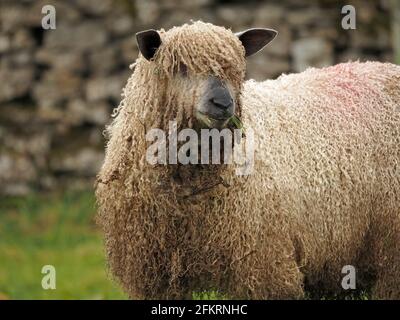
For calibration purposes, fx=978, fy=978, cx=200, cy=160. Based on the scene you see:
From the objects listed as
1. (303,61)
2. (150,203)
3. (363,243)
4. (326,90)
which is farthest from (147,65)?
(303,61)

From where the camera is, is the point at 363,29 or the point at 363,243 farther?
the point at 363,29

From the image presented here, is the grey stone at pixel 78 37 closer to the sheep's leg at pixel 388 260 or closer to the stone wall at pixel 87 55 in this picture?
the stone wall at pixel 87 55

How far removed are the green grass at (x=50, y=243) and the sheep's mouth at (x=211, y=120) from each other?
408 cm

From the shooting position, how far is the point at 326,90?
224 inches

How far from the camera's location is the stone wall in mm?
9914

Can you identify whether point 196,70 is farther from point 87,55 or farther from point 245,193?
point 87,55

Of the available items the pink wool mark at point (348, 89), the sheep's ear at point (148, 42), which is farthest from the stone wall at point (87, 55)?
the sheep's ear at point (148, 42)

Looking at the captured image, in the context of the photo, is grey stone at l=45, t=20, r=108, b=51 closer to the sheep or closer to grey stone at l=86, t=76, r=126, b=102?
grey stone at l=86, t=76, r=126, b=102

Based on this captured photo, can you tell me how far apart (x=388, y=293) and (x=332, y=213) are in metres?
0.64

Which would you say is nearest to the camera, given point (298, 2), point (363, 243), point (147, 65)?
point (147, 65)

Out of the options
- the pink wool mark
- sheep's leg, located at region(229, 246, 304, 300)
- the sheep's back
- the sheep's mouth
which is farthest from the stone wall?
the sheep's mouth

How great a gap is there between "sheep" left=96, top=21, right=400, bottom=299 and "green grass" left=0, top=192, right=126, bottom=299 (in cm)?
349

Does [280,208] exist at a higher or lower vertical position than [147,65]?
lower
